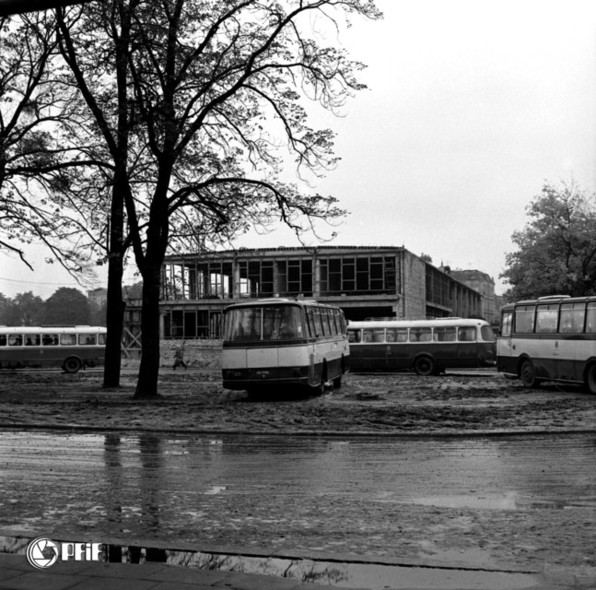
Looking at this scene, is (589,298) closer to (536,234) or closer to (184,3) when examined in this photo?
(184,3)

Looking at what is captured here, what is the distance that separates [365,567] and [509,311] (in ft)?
84.0

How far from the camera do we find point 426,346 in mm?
41594

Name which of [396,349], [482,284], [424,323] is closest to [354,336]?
[396,349]

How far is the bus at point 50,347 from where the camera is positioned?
161ft

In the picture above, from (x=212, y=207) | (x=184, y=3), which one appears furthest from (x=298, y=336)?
(x=184, y=3)

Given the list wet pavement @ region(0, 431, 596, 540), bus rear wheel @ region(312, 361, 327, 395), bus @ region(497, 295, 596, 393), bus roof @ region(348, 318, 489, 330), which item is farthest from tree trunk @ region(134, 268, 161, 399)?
bus roof @ region(348, 318, 489, 330)

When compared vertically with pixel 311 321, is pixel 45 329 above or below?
below

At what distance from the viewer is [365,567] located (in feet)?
19.1

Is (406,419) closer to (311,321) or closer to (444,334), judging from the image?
(311,321)

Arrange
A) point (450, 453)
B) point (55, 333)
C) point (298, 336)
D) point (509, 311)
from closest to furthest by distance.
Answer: point (450, 453), point (298, 336), point (509, 311), point (55, 333)

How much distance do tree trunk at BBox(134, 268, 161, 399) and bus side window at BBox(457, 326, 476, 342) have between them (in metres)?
21.2

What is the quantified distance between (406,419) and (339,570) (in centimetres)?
1128

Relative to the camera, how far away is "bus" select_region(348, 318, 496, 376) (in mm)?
41031

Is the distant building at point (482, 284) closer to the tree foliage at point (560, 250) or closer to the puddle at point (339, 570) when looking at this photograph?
the tree foliage at point (560, 250)
